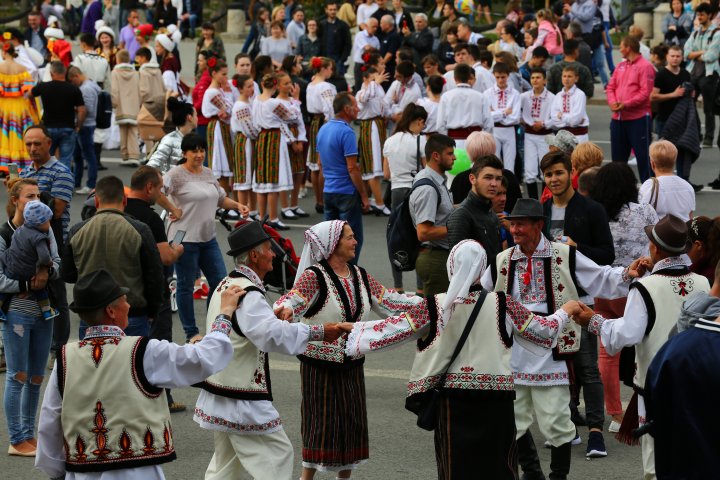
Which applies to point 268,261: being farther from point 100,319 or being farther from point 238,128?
point 238,128

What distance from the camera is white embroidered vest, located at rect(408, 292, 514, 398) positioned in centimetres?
683

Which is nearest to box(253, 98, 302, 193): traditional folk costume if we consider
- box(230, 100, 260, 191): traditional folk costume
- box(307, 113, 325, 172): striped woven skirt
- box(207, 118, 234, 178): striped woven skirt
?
box(230, 100, 260, 191): traditional folk costume

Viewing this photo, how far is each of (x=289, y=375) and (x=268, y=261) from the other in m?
3.32

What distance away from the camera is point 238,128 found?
15828 mm

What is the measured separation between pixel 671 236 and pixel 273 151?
30.0 feet

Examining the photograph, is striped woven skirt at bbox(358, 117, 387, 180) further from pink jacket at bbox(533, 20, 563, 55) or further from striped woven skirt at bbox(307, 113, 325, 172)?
pink jacket at bbox(533, 20, 563, 55)

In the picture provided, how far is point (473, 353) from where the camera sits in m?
6.85

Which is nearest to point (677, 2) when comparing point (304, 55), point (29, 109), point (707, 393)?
point (304, 55)

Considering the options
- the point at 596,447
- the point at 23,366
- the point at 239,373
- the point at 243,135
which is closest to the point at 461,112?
the point at 243,135

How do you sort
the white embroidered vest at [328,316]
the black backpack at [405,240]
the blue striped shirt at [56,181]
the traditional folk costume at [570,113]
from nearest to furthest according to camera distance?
the white embroidered vest at [328,316]
the black backpack at [405,240]
the blue striped shirt at [56,181]
the traditional folk costume at [570,113]

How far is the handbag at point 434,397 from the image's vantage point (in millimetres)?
6816

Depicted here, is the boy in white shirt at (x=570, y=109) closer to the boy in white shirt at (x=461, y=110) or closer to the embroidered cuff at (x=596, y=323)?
the boy in white shirt at (x=461, y=110)

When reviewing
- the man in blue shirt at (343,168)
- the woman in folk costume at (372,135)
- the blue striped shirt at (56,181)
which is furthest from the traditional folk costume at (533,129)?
the blue striped shirt at (56,181)

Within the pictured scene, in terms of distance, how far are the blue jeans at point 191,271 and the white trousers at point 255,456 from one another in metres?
3.49
